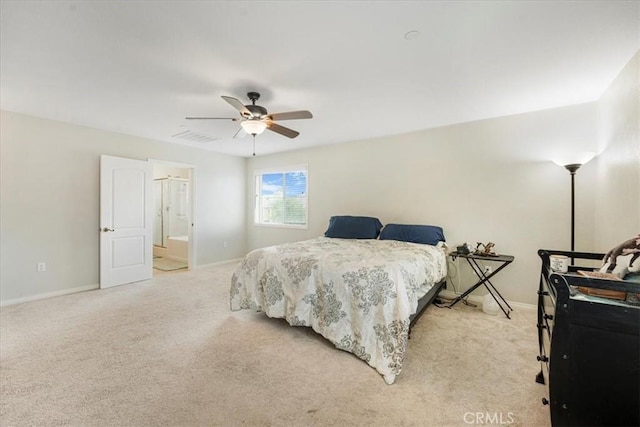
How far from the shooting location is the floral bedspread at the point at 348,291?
2.07 metres

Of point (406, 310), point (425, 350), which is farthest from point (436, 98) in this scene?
point (425, 350)

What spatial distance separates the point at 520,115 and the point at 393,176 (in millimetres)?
1743

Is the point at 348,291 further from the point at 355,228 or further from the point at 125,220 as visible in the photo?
the point at 125,220


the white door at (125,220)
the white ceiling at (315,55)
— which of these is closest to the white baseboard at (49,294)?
the white door at (125,220)

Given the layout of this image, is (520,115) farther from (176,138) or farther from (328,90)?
(176,138)

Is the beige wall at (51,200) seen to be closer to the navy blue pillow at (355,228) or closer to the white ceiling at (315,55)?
the white ceiling at (315,55)

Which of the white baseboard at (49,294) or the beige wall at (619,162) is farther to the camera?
the white baseboard at (49,294)

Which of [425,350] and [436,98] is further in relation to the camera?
[436,98]

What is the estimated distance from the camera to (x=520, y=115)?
331 centimetres

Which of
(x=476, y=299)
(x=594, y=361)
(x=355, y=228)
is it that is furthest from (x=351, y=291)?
(x=476, y=299)

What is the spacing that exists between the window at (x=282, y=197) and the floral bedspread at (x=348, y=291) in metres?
2.38

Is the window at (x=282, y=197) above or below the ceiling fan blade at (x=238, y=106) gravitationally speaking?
below

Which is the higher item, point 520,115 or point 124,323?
point 520,115

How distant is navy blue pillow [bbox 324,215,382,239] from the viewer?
410cm
